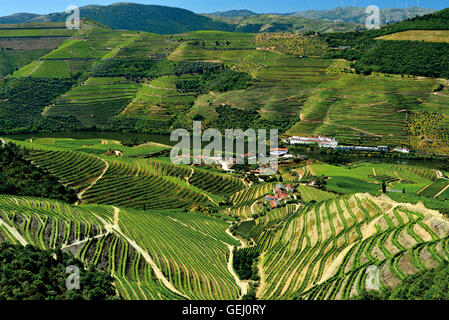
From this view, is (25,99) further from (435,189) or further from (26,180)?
(435,189)

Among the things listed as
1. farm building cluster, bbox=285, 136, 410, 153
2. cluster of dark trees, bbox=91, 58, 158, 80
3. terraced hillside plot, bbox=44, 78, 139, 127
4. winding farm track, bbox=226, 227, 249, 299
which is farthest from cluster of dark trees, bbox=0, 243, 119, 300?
cluster of dark trees, bbox=91, 58, 158, 80

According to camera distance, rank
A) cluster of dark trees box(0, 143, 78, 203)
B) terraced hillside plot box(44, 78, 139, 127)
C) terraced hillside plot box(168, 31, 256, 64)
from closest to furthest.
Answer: cluster of dark trees box(0, 143, 78, 203) < terraced hillside plot box(44, 78, 139, 127) < terraced hillside plot box(168, 31, 256, 64)

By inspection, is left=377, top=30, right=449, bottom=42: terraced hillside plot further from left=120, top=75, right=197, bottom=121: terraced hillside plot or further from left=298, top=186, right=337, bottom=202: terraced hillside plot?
left=298, top=186, right=337, bottom=202: terraced hillside plot

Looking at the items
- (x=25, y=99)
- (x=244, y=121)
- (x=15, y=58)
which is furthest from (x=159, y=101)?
(x=15, y=58)

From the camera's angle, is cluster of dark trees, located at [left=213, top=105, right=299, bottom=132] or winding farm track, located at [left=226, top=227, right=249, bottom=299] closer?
winding farm track, located at [left=226, top=227, right=249, bottom=299]
